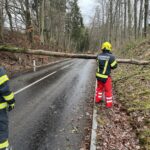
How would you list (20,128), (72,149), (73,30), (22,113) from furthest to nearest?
(73,30) → (22,113) → (20,128) → (72,149)

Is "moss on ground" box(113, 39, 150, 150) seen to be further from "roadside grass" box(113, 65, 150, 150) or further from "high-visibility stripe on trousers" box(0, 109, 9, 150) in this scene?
"high-visibility stripe on trousers" box(0, 109, 9, 150)

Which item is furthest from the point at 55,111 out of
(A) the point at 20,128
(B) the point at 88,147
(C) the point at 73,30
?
(C) the point at 73,30

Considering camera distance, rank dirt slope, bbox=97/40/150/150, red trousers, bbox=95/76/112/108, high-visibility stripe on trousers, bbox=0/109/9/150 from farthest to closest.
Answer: red trousers, bbox=95/76/112/108 < dirt slope, bbox=97/40/150/150 < high-visibility stripe on trousers, bbox=0/109/9/150

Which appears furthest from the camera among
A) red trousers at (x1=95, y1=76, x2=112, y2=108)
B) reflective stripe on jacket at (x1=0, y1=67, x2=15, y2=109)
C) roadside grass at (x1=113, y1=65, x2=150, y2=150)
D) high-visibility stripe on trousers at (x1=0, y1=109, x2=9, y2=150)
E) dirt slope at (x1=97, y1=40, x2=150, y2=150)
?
red trousers at (x1=95, y1=76, x2=112, y2=108)

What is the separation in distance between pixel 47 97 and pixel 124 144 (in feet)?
16.0

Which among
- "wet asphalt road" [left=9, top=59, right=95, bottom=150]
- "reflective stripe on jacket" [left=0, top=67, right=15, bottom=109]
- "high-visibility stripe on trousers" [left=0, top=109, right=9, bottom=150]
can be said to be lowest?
"wet asphalt road" [left=9, top=59, right=95, bottom=150]

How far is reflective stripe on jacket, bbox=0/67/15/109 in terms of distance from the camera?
3867 millimetres

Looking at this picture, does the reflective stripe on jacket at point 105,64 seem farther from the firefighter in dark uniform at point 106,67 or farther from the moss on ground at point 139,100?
the moss on ground at point 139,100

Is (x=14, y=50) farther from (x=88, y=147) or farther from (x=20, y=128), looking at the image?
(x=88, y=147)

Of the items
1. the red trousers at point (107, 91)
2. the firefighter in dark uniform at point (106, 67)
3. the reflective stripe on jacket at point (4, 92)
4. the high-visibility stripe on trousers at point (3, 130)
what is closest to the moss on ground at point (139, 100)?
the red trousers at point (107, 91)

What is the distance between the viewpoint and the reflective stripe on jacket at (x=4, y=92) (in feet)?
12.7

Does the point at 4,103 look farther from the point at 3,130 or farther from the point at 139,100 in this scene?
the point at 139,100

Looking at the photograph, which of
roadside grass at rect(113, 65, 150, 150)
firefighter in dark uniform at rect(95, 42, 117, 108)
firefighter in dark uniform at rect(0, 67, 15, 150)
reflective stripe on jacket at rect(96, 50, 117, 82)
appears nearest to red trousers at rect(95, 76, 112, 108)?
firefighter in dark uniform at rect(95, 42, 117, 108)

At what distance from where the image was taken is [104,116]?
7.02 m
